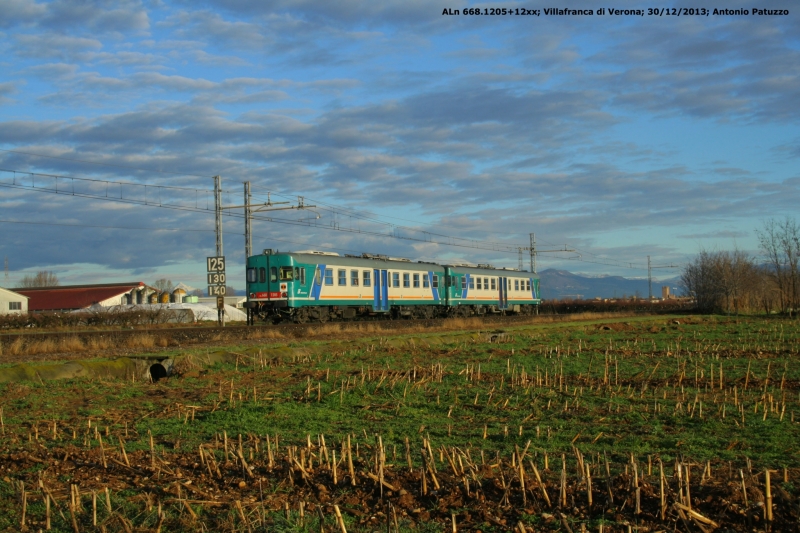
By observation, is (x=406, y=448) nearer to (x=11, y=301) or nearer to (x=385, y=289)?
(x=385, y=289)

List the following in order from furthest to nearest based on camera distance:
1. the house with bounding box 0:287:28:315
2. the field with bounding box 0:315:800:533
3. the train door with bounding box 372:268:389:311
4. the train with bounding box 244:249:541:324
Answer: the house with bounding box 0:287:28:315, the train door with bounding box 372:268:389:311, the train with bounding box 244:249:541:324, the field with bounding box 0:315:800:533

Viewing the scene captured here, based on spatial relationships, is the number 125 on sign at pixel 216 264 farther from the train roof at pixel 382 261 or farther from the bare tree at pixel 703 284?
the bare tree at pixel 703 284

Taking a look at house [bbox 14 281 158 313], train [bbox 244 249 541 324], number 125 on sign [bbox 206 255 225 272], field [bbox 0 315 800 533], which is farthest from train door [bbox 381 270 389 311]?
house [bbox 14 281 158 313]

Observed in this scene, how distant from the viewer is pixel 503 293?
1978 inches

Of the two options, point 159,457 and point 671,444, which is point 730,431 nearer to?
point 671,444

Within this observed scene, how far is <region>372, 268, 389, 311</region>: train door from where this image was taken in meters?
37.3

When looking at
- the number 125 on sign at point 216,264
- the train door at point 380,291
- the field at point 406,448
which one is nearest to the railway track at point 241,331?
the number 125 on sign at point 216,264

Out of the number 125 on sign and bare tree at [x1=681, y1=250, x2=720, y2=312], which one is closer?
the number 125 on sign

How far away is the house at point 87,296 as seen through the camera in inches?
2864

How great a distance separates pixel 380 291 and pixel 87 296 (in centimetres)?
4697

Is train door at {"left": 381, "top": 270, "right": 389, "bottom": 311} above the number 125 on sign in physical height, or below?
below

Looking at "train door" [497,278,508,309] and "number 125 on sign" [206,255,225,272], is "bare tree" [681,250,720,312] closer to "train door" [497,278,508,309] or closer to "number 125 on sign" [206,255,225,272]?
"train door" [497,278,508,309]

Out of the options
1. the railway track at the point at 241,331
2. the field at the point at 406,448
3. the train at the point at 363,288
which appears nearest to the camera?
the field at the point at 406,448

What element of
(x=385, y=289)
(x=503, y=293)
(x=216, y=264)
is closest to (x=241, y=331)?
(x=216, y=264)
